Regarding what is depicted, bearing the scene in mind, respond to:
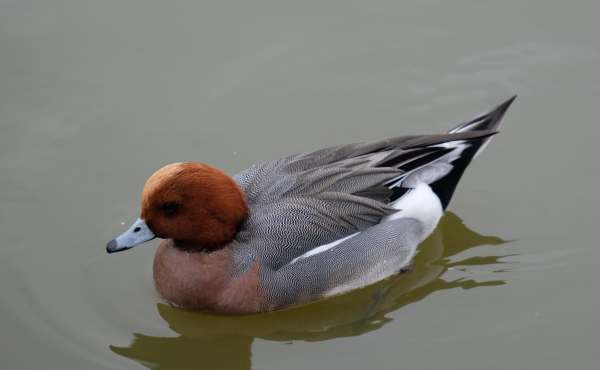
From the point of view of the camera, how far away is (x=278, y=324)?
6328 millimetres

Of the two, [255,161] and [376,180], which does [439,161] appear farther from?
[255,161]

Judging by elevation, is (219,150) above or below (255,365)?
above

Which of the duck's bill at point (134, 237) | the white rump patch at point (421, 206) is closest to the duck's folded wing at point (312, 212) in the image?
the white rump patch at point (421, 206)

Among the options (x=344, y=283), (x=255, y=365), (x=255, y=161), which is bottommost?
(x=255, y=365)

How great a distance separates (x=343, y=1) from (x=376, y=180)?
110 inches

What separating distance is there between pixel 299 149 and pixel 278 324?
1.78m

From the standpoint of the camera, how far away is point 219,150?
24.9 feet

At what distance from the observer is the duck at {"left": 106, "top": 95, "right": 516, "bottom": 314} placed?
238 inches

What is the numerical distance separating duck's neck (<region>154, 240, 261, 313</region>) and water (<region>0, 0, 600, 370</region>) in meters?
0.20

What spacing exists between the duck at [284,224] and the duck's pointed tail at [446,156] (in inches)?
0.4

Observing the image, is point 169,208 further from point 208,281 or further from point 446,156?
point 446,156

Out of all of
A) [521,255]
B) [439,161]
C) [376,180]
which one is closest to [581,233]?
[521,255]

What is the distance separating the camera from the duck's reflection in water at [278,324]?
6.18m

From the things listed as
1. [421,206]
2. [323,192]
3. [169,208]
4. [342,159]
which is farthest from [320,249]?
[169,208]
